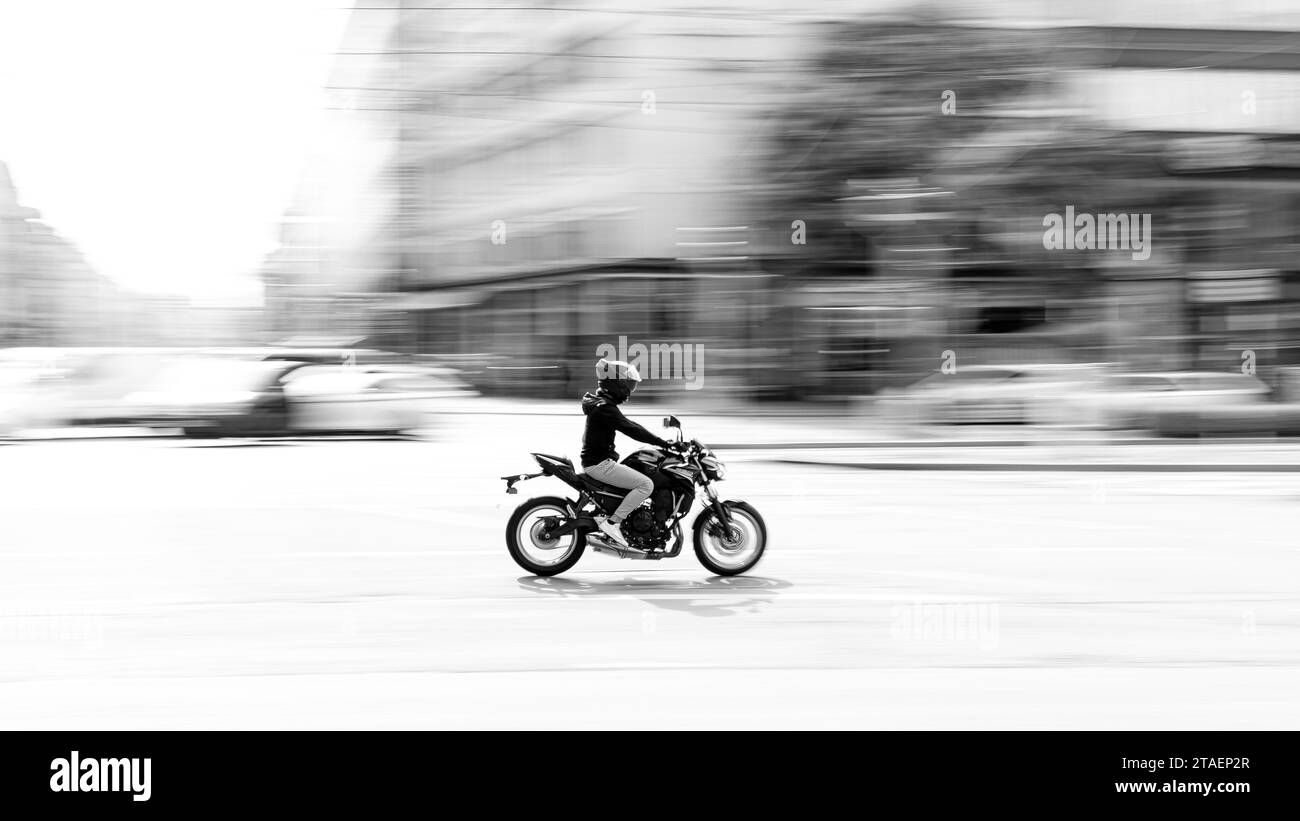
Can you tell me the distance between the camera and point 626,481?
27.2ft

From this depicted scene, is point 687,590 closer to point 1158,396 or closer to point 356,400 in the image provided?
point 356,400

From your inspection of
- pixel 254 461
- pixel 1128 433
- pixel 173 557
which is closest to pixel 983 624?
pixel 173 557

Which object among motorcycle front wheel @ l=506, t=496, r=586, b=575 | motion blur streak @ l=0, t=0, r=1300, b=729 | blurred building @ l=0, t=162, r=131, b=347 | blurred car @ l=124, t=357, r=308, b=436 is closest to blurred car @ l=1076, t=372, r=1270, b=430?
motion blur streak @ l=0, t=0, r=1300, b=729

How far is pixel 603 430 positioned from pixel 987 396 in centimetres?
1554

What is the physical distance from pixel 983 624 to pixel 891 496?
269 inches

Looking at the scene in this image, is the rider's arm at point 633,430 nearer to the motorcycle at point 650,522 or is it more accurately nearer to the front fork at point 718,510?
the motorcycle at point 650,522

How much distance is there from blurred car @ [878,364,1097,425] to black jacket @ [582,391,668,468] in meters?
14.6

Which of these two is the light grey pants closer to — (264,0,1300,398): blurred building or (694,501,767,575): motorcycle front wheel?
(694,501,767,575): motorcycle front wheel

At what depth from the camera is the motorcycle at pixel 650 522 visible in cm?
831

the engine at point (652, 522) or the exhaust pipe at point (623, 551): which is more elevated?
the engine at point (652, 522)

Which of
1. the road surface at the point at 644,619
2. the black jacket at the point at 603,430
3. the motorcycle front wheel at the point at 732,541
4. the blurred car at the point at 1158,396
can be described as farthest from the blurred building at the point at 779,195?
the motorcycle front wheel at the point at 732,541

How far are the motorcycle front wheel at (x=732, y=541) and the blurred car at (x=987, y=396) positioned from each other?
14.3 metres

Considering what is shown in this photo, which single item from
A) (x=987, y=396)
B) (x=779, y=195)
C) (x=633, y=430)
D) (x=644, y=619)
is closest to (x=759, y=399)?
(x=779, y=195)

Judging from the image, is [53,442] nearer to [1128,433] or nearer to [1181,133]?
[1128,433]
